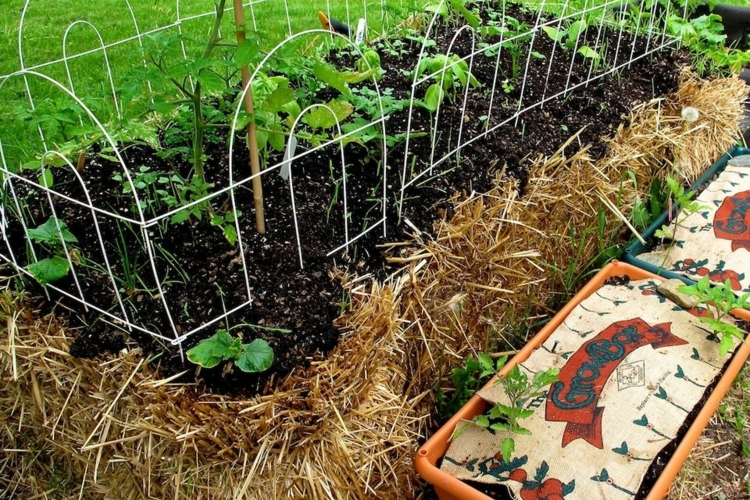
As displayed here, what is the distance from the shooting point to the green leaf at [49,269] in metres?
1.53

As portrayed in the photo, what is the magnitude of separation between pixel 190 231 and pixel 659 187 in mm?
1865

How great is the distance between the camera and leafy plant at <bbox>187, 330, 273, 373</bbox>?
4.41 feet

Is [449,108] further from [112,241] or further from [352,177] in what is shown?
[112,241]

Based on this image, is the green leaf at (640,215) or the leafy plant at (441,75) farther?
the green leaf at (640,215)

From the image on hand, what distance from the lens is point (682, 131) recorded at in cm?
267

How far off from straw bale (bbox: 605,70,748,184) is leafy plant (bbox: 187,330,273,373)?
1.50m

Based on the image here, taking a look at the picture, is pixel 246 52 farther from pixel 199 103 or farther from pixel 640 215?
pixel 640 215

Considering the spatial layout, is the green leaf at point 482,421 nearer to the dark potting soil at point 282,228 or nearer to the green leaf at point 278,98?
the dark potting soil at point 282,228

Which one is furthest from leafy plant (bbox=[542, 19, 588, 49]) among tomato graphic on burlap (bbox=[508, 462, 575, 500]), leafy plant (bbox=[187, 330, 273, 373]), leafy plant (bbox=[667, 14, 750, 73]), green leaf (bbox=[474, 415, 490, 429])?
leafy plant (bbox=[187, 330, 273, 373])

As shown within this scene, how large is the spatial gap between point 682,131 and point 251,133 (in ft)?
6.24

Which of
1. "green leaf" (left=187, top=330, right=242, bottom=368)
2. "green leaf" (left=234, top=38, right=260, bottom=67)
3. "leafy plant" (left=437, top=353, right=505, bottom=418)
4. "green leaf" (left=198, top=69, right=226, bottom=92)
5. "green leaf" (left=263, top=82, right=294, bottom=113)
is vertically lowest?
"leafy plant" (left=437, top=353, right=505, bottom=418)

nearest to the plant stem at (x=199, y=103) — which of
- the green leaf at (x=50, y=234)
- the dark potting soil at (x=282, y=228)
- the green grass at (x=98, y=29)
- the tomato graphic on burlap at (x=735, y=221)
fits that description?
the dark potting soil at (x=282, y=228)

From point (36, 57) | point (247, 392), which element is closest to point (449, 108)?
point (247, 392)

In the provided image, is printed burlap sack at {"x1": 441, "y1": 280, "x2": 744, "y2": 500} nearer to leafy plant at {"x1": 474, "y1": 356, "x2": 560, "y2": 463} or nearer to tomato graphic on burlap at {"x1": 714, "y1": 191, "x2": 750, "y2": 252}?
leafy plant at {"x1": 474, "y1": 356, "x2": 560, "y2": 463}
